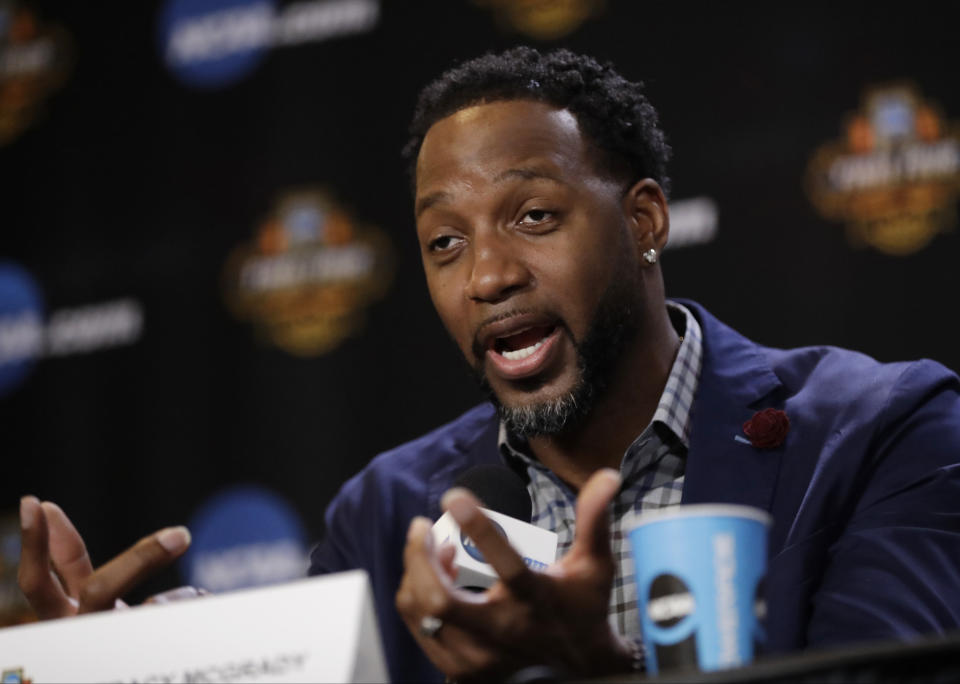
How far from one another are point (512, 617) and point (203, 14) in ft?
8.69

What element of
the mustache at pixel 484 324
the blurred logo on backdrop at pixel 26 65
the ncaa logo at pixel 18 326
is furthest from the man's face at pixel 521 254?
the blurred logo on backdrop at pixel 26 65

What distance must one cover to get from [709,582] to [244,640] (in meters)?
0.36

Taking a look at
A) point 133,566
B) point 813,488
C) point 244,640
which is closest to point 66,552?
point 133,566

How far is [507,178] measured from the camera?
5.34 feet

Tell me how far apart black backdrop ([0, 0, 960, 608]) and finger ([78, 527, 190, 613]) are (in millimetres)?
1571

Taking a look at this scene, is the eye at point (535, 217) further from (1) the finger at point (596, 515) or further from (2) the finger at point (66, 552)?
(1) the finger at point (596, 515)

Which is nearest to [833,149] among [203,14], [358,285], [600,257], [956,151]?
[956,151]

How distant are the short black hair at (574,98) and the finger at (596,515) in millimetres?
988

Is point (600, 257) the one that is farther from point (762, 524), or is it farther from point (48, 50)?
point (48, 50)

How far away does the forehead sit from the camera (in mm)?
1648

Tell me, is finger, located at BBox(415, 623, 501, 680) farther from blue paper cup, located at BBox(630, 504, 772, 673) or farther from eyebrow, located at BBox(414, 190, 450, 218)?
eyebrow, located at BBox(414, 190, 450, 218)

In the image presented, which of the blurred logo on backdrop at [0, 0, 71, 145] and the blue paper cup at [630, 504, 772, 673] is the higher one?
the blurred logo on backdrop at [0, 0, 71, 145]

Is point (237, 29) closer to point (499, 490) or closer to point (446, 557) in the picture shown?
point (499, 490)

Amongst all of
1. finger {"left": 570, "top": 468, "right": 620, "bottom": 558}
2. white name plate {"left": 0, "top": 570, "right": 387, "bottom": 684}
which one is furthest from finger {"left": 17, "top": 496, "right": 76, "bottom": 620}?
finger {"left": 570, "top": 468, "right": 620, "bottom": 558}
